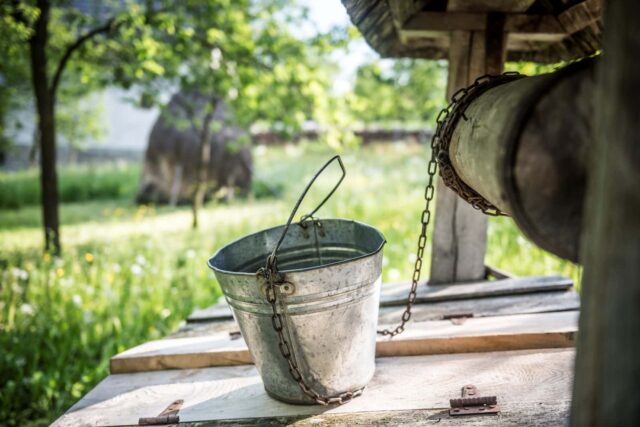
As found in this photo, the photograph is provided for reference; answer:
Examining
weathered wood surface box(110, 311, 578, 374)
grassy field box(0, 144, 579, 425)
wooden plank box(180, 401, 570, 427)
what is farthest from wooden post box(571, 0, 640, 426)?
grassy field box(0, 144, 579, 425)

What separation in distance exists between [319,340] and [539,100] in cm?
115

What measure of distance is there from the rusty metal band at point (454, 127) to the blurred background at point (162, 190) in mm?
2188

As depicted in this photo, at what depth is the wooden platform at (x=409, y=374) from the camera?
191 cm

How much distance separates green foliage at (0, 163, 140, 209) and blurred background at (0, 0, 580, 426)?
0.05 meters

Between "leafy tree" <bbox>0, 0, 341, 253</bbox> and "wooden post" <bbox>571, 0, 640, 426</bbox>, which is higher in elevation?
"leafy tree" <bbox>0, 0, 341, 253</bbox>

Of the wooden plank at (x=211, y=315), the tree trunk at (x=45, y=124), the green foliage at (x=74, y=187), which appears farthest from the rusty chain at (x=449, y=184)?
the green foliage at (x=74, y=187)

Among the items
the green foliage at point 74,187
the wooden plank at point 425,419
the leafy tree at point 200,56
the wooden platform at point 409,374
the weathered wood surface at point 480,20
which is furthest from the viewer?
the green foliage at point 74,187

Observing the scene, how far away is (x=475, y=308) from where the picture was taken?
2.82 metres

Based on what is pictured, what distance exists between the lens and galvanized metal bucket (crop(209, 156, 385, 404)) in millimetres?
1836

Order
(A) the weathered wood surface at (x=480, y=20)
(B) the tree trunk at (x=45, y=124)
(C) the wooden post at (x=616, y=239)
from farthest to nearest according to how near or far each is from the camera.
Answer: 1. (B) the tree trunk at (x=45, y=124)
2. (A) the weathered wood surface at (x=480, y=20)
3. (C) the wooden post at (x=616, y=239)

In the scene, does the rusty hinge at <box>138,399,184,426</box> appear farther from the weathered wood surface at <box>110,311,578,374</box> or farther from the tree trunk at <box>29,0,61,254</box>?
the tree trunk at <box>29,0,61,254</box>

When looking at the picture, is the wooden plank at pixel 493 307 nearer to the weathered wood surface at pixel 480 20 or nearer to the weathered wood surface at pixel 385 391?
the weathered wood surface at pixel 385 391

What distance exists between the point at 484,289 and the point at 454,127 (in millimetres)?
1522

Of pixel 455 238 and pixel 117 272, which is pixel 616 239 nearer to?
pixel 455 238
